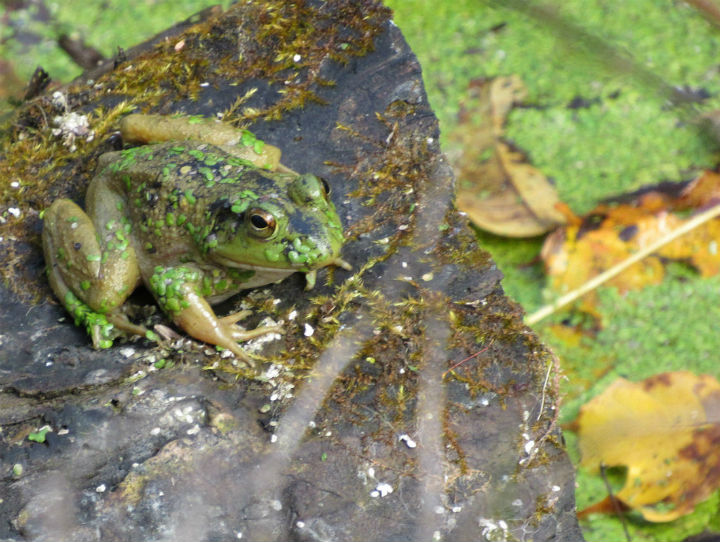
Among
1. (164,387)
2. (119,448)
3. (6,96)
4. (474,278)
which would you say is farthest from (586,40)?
(6,96)

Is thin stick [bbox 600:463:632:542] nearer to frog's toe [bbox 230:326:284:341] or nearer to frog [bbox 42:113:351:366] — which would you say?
frog [bbox 42:113:351:366]

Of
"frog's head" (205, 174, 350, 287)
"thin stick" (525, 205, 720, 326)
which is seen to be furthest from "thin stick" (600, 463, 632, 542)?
"frog's head" (205, 174, 350, 287)

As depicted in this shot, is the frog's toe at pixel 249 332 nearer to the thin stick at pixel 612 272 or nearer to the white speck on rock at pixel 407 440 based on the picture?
the white speck on rock at pixel 407 440

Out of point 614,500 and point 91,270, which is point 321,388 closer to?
point 91,270

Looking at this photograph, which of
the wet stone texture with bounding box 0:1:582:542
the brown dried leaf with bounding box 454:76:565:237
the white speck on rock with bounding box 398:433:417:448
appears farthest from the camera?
the brown dried leaf with bounding box 454:76:565:237

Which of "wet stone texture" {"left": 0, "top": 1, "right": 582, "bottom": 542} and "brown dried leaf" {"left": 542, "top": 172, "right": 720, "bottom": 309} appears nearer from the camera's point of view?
"wet stone texture" {"left": 0, "top": 1, "right": 582, "bottom": 542}

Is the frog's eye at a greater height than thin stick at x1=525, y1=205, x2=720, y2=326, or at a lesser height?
greater

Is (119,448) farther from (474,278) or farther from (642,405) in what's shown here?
(642,405)
